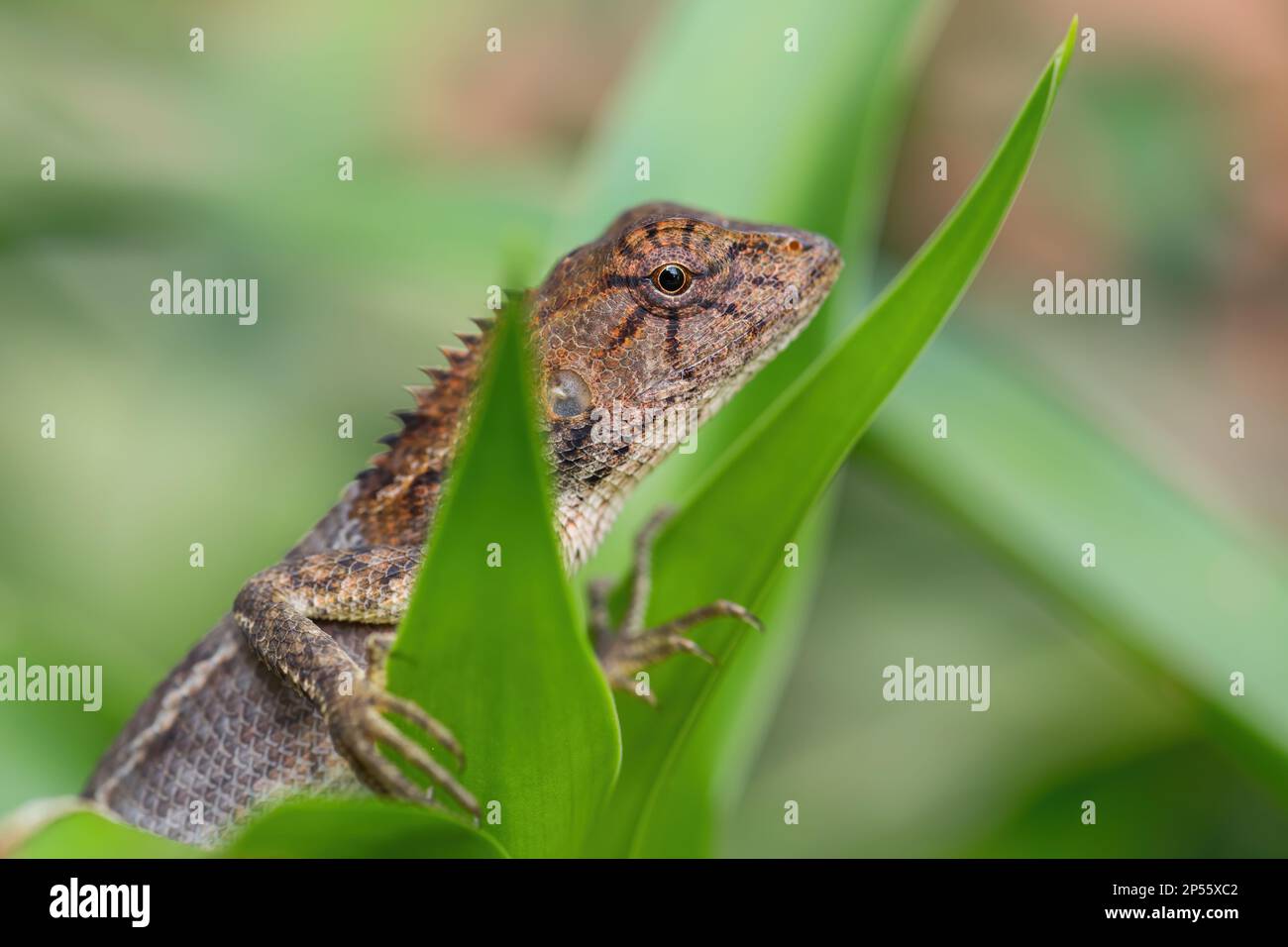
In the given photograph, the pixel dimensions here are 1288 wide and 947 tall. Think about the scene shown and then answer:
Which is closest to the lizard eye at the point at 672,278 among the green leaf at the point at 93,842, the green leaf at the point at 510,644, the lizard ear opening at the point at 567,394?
the lizard ear opening at the point at 567,394

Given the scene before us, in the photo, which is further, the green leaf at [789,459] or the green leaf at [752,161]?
the green leaf at [752,161]

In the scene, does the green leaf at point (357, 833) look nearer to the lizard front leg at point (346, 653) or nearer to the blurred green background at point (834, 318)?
the lizard front leg at point (346, 653)

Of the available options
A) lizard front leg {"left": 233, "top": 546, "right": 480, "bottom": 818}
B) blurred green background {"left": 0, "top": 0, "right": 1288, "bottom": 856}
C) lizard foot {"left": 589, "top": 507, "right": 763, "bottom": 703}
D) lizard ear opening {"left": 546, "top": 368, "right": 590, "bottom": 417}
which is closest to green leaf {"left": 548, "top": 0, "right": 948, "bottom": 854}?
blurred green background {"left": 0, "top": 0, "right": 1288, "bottom": 856}

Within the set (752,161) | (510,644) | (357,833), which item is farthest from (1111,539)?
(357,833)

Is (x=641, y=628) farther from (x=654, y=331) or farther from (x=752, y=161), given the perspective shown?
(x=752, y=161)
